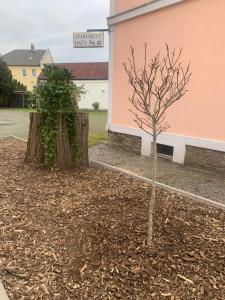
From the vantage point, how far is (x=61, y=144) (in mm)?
5984

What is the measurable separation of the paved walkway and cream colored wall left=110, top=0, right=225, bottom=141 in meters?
0.76

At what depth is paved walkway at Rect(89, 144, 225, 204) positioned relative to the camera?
216 inches

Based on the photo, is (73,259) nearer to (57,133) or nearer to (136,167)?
(57,133)

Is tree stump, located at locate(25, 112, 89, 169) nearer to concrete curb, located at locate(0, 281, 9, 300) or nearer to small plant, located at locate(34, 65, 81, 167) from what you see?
small plant, located at locate(34, 65, 81, 167)

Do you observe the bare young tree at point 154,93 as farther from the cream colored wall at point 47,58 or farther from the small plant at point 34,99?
the cream colored wall at point 47,58

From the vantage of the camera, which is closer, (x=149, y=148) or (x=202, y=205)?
(x=202, y=205)

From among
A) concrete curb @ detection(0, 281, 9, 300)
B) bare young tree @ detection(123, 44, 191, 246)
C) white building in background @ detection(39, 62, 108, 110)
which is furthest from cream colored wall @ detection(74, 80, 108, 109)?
concrete curb @ detection(0, 281, 9, 300)

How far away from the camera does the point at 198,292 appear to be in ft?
9.72

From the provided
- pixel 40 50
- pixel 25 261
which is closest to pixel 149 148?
pixel 25 261

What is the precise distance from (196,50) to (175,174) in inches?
98.9

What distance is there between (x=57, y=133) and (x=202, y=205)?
2.85 m

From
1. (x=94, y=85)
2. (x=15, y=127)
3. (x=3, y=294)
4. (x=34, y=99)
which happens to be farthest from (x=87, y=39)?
(x=94, y=85)

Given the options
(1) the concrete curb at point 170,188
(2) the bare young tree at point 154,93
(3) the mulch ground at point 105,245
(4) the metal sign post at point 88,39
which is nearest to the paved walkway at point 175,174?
(1) the concrete curb at point 170,188

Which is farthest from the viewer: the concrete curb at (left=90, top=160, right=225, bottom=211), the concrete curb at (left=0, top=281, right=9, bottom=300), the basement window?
the basement window
